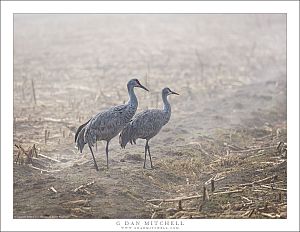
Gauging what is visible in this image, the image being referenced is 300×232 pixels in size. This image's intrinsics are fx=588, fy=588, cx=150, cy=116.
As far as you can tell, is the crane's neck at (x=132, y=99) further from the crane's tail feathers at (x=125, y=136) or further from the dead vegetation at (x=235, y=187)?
the dead vegetation at (x=235, y=187)

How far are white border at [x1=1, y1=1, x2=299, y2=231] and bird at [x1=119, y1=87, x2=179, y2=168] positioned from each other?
2.73ft

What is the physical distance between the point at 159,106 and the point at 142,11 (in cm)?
110

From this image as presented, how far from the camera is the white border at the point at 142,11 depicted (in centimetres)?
550

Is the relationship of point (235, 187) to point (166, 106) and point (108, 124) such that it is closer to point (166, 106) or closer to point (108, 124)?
point (166, 106)

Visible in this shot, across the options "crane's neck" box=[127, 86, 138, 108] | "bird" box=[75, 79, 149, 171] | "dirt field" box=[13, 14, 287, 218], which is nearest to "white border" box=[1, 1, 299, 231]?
"dirt field" box=[13, 14, 287, 218]

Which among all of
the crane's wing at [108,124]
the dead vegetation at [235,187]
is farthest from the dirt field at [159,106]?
the crane's wing at [108,124]

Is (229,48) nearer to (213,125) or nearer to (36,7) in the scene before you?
(213,125)

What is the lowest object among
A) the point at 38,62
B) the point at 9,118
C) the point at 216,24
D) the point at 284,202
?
the point at 284,202

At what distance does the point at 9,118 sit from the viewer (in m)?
5.91

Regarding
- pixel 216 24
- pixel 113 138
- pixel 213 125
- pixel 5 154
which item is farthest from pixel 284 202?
pixel 5 154

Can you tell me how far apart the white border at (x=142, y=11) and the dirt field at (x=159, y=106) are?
0.26 feet

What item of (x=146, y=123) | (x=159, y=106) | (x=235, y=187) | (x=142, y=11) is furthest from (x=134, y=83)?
(x=235, y=187)

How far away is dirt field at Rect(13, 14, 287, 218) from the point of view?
5512 millimetres

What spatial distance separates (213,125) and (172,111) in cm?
45
